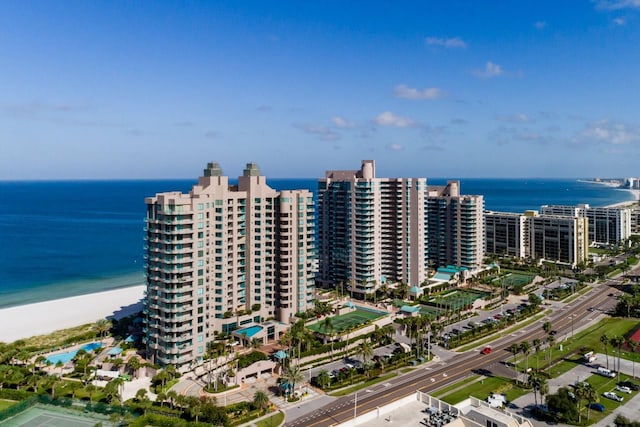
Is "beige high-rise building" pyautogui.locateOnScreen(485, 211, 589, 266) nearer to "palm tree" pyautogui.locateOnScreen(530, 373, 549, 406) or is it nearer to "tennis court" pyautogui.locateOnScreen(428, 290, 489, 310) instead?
"tennis court" pyautogui.locateOnScreen(428, 290, 489, 310)

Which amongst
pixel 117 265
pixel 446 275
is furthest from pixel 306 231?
pixel 117 265

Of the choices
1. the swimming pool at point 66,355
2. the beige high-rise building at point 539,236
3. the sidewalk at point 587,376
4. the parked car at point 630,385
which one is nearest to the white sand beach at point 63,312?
the swimming pool at point 66,355

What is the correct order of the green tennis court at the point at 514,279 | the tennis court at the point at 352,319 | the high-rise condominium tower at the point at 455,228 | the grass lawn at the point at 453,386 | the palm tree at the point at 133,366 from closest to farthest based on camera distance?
the grass lawn at the point at 453,386, the palm tree at the point at 133,366, the tennis court at the point at 352,319, the green tennis court at the point at 514,279, the high-rise condominium tower at the point at 455,228

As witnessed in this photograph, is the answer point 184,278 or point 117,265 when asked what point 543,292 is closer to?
point 184,278

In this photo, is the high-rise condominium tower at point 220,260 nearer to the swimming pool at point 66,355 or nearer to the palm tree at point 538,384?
the swimming pool at point 66,355

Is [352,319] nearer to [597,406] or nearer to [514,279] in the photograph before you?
[597,406]

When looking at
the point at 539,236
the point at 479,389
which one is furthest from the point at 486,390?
the point at 539,236

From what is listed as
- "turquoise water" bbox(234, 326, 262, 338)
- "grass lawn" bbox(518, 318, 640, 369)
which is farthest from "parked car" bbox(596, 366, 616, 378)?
"turquoise water" bbox(234, 326, 262, 338)
